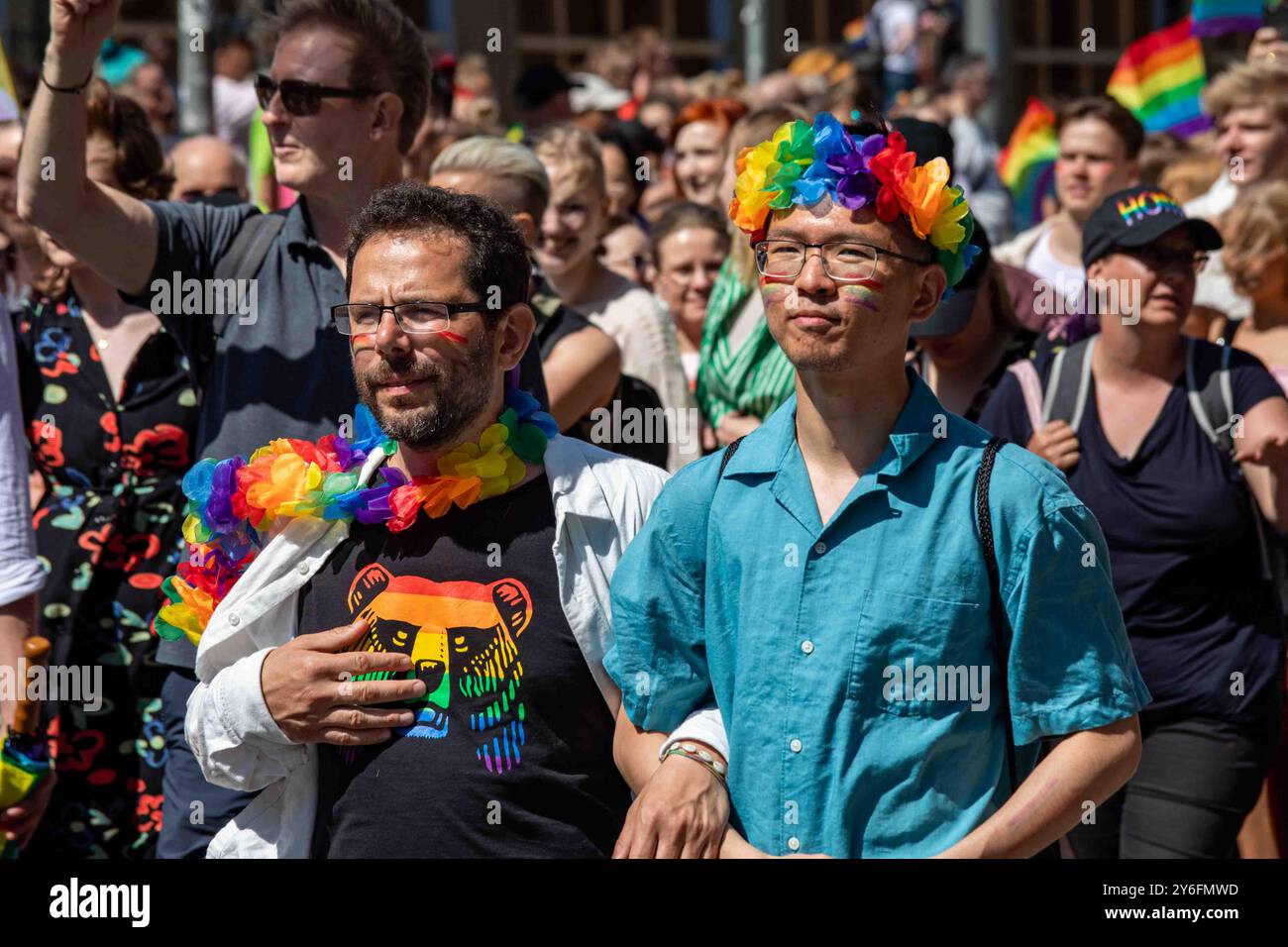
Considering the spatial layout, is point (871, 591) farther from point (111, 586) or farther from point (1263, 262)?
point (1263, 262)

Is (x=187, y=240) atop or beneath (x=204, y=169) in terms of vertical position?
beneath

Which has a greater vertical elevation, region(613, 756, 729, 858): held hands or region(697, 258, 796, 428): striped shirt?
region(697, 258, 796, 428): striped shirt

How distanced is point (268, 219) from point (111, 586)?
104 centimetres

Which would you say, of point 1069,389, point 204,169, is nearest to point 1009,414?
point 1069,389

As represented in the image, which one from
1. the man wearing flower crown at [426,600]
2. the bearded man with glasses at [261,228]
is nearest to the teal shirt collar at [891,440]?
the man wearing flower crown at [426,600]

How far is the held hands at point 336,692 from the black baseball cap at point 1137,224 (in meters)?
2.32

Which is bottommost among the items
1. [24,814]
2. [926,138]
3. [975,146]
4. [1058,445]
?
[24,814]

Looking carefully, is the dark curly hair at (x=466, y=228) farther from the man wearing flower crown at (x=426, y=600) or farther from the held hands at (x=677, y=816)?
the held hands at (x=677, y=816)

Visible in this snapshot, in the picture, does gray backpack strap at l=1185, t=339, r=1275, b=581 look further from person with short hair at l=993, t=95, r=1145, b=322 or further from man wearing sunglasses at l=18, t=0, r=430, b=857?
person with short hair at l=993, t=95, r=1145, b=322

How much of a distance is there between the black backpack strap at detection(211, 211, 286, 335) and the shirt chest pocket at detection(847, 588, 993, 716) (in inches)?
69.0

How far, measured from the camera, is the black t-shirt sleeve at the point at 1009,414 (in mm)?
4527

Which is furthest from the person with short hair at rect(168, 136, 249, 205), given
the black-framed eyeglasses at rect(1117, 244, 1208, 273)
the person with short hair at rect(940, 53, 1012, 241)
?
the person with short hair at rect(940, 53, 1012, 241)

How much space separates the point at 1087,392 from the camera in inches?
178

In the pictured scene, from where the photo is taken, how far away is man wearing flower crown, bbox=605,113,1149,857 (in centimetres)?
270
